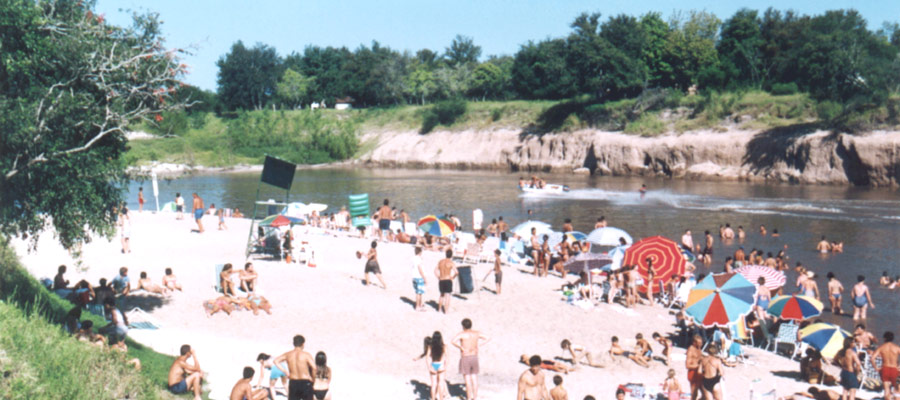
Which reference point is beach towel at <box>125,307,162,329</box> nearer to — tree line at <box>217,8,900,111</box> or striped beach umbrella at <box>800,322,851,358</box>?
striped beach umbrella at <box>800,322,851,358</box>

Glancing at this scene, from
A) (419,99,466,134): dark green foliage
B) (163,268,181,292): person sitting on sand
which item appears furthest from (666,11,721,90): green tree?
(163,268,181,292): person sitting on sand

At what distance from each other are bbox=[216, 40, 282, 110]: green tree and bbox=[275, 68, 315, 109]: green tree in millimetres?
3205

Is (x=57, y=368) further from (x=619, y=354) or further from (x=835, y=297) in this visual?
(x=835, y=297)

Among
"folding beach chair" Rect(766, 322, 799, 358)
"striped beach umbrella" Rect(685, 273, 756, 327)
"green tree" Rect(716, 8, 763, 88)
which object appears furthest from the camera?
"green tree" Rect(716, 8, 763, 88)

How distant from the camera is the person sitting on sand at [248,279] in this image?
635 inches

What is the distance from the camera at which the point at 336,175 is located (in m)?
69.6

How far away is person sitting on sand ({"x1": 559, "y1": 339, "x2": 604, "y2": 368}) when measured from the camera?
1377cm

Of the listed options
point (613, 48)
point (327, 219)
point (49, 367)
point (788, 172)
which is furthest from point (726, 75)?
point (49, 367)

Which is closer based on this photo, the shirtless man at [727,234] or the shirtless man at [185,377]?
the shirtless man at [185,377]

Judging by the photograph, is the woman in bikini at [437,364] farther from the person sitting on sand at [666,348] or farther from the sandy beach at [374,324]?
the person sitting on sand at [666,348]

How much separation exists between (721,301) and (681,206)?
26.2 m

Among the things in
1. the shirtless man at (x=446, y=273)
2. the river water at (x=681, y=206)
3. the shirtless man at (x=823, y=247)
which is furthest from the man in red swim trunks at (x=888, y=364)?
the shirtless man at (x=823, y=247)

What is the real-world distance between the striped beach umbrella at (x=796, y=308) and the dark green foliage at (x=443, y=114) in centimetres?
6697

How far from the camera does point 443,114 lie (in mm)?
82875
